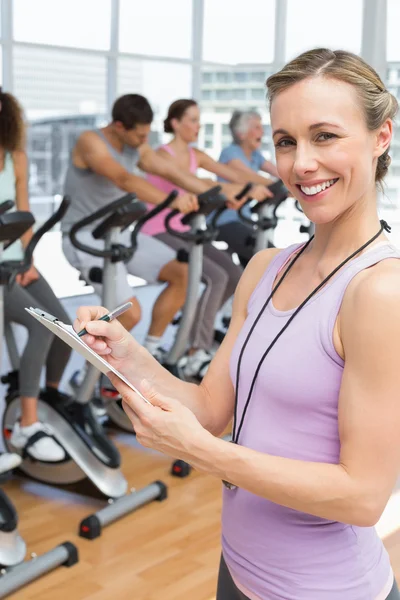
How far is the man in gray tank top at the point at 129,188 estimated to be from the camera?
3.71m

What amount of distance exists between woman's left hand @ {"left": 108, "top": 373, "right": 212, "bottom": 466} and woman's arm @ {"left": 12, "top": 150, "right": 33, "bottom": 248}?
7.88 ft

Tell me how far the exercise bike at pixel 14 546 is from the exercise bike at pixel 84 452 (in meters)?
0.31

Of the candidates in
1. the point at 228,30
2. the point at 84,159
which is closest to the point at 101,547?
the point at 84,159

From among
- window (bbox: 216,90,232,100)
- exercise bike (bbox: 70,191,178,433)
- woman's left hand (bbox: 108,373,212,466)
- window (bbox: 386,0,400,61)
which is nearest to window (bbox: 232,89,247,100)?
window (bbox: 216,90,232,100)

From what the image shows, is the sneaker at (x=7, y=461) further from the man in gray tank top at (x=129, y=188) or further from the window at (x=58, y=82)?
the window at (x=58, y=82)

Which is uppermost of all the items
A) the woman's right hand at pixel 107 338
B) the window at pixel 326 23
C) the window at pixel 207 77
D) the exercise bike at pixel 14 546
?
the window at pixel 326 23

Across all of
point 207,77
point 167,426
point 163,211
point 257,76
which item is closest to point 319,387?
point 167,426

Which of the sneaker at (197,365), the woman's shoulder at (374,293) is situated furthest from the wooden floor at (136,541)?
the woman's shoulder at (374,293)

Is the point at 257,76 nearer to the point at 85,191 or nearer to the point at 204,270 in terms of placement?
the point at 204,270

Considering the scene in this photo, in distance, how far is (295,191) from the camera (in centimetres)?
111

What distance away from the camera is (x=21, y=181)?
3.46m

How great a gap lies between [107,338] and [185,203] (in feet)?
8.01

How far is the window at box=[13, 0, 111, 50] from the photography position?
231 inches

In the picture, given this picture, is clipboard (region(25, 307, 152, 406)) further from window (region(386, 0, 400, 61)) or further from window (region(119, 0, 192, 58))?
window (region(386, 0, 400, 61))
